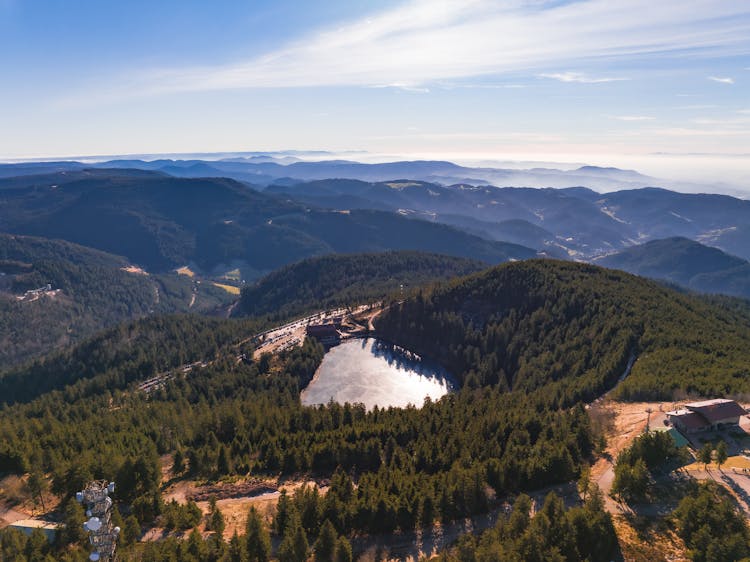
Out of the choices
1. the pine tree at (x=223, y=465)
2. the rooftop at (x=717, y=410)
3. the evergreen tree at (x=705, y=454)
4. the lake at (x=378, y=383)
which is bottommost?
the lake at (x=378, y=383)

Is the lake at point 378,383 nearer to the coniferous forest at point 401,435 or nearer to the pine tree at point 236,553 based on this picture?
the coniferous forest at point 401,435

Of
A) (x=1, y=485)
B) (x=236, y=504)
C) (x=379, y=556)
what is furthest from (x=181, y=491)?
(x=379, y=556)

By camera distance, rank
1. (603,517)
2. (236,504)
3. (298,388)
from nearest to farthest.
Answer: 1. (603,517)
2. (236,504)
3. (298,388)

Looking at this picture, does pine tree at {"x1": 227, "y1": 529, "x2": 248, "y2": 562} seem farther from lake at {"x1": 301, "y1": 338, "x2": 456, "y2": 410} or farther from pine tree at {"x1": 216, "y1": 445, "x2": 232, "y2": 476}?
lake at {"x1": 301, "y1": 338, "x2": 456, "y2": 410}

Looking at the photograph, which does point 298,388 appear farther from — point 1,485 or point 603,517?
point 603,517

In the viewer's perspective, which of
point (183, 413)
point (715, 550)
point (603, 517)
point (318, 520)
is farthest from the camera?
point (183, 413)

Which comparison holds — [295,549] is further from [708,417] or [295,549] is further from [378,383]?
[378,383]

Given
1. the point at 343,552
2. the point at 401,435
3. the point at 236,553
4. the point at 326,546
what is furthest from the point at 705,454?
the point at 236,553

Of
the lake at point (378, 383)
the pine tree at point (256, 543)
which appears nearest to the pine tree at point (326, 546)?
the pine tree at point (256, 543)
